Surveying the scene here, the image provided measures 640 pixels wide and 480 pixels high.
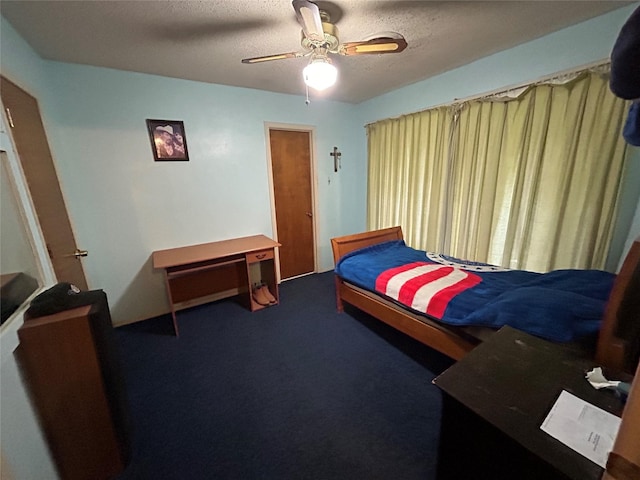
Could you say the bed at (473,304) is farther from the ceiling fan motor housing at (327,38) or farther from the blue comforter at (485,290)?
the ceiling fan motor housing at (327,38)

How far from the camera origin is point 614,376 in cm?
92

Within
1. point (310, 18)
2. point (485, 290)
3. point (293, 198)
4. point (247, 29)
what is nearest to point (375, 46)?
point (310, 18)

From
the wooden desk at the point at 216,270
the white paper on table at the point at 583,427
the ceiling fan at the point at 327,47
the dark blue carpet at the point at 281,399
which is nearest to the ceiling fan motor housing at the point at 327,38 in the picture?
the ceiling fan at the point at 327,47

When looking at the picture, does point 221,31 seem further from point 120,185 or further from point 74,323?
point 74,323

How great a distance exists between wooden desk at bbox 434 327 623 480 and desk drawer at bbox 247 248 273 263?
2173 mm

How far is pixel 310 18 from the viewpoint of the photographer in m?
1.29

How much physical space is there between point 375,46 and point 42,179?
238 centimetres

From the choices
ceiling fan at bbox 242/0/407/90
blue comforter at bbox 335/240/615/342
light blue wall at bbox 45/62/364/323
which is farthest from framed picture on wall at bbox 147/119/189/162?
blue comforter at bbox 335/240/615/342

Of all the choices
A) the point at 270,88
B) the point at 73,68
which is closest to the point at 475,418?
the point at 270,88

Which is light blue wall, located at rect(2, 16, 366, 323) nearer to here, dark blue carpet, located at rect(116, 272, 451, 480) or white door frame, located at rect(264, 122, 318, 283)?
white door frame, located at rect(264, 122, 318, 283)

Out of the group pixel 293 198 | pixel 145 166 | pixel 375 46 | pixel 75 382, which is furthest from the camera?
pixel 293 198

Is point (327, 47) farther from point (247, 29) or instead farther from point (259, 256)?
point (259, 256)

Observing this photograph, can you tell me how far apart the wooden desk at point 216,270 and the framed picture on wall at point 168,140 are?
3.21 ft

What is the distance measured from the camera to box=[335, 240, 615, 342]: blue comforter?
1312 mm
